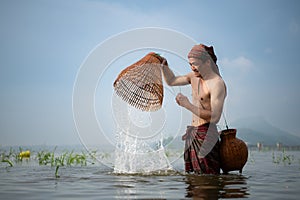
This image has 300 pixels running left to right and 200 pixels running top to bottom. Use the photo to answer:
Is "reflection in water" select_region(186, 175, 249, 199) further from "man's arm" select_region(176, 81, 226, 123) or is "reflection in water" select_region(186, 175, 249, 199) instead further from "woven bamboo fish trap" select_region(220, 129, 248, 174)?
"man's arm" select_region(176, 81, 226, 123)

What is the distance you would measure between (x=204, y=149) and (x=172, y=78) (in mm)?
1252

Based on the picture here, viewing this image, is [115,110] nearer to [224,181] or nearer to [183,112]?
[183,112]

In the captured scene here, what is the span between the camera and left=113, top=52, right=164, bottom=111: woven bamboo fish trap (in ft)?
17.8

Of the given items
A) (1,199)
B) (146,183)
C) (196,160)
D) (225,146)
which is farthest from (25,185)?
(225,146)

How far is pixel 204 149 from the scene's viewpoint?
5090 millimetres

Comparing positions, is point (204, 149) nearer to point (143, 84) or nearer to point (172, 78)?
point (172, 78)

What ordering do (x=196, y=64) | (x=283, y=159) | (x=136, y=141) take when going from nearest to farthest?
(x=196, y=64) < (x=136, y=141) < (x=283, y=159)

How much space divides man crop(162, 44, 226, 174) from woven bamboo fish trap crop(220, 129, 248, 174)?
10cm

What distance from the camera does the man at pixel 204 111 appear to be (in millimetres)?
5008

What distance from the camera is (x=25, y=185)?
14.8 feet

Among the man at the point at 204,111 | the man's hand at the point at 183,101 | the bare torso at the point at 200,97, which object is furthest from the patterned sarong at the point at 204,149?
the man's hand at the point at 183,101

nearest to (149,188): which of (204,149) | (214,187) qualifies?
(214,187)

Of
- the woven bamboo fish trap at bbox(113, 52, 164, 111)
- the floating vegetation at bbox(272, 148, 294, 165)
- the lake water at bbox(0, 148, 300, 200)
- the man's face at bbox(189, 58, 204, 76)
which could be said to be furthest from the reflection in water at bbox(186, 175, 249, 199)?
the floating vegetation at bbox(272, 148, 294, 165)

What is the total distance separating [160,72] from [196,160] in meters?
1.44
